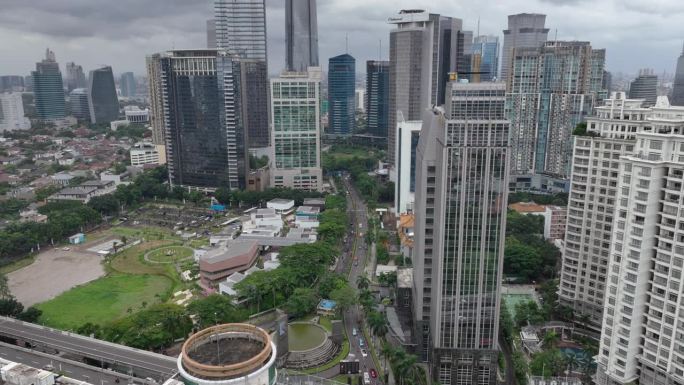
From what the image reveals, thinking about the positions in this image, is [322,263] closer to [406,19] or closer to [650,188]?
[650,188]

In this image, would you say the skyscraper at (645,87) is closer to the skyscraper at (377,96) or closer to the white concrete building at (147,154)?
the skyscraper at (377,96)

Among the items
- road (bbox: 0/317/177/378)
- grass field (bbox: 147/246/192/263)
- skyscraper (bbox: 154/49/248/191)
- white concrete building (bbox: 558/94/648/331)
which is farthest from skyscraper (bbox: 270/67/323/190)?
white concrete building (bbox: 558/94/648/331)

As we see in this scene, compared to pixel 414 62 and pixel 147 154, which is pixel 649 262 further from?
pixel 147 154

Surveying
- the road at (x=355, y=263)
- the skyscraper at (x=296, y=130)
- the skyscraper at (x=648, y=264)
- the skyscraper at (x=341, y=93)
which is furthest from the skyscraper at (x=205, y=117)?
the skyscraper at (x=648, y=264)

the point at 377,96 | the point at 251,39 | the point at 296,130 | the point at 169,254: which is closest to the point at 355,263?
the point at 169,254

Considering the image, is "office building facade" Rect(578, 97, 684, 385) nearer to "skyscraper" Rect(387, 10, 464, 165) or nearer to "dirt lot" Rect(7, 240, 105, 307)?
"dirt lot" Rect(7, 240, 105, 307)

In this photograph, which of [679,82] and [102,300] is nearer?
[102,300]
